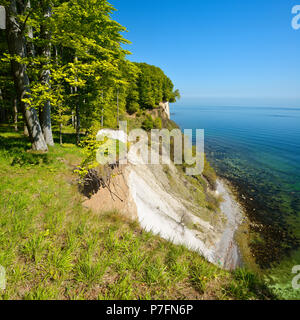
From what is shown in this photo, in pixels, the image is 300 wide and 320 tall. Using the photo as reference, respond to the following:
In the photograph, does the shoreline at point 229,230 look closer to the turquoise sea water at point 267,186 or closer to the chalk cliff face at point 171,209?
the chalk cliff face at point 171,209

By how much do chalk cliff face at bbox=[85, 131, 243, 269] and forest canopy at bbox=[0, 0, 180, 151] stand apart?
5384 mm

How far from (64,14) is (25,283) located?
10232 millimetres

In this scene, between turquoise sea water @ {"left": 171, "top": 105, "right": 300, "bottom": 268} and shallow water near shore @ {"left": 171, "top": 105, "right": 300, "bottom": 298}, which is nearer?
shallow water near shore @ {"left": 171, "top": 105, "right": 300, "bottom": 298}

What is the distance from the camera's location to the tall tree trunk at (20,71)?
22.3 ft

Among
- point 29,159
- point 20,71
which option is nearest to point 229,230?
point 29,159

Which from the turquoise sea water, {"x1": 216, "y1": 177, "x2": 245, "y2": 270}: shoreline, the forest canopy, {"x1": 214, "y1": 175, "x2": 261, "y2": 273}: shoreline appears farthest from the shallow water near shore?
the forest canopy

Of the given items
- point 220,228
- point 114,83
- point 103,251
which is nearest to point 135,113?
point 114,83

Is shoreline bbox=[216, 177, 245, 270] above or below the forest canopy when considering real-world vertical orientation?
below

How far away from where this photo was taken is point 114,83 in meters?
11.2

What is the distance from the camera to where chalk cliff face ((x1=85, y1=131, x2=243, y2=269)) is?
10.9 meters

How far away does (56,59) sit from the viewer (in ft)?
26.0

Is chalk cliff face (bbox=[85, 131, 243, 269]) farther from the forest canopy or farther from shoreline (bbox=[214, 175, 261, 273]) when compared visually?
the forest canopy

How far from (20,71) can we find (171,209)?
48.5 ft
